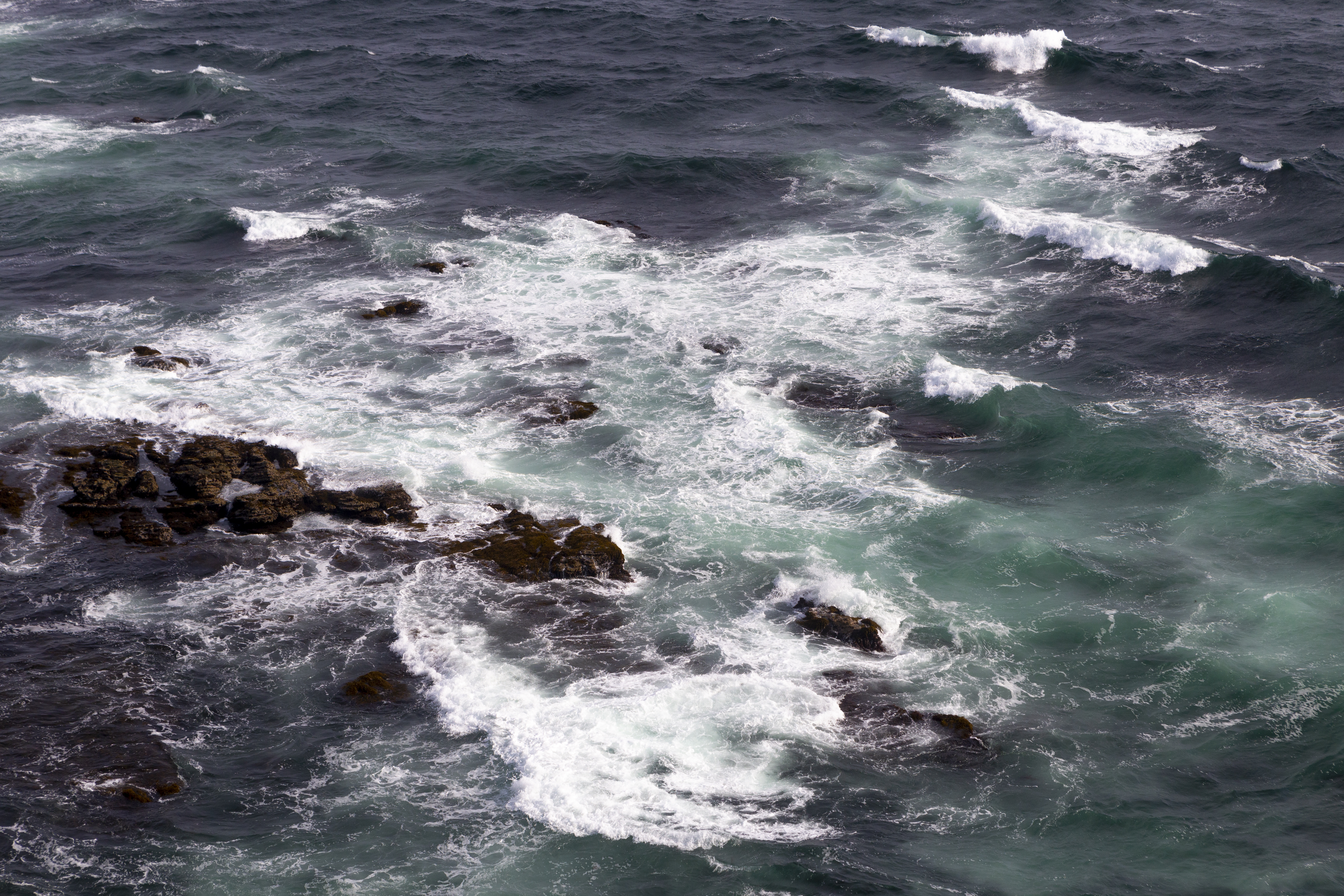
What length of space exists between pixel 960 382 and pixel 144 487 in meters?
23.5

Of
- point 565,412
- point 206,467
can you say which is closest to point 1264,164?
point 565,412

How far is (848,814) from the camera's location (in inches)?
867

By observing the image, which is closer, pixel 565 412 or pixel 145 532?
pixel 145 532

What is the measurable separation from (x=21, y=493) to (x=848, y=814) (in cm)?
2346

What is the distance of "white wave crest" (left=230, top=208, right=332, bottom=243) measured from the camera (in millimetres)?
45750

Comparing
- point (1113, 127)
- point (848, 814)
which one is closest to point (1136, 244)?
point (1113, 127)

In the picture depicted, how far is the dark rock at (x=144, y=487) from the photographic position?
102ft

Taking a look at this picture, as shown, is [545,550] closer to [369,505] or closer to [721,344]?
[369,505]

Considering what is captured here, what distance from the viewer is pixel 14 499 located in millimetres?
30828

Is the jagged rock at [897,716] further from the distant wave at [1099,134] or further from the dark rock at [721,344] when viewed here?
the distant wave at [1099,134]

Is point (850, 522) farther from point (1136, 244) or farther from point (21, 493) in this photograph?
point (21, 493)

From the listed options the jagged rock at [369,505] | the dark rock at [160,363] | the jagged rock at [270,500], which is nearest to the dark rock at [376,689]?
the jagged rock at [369,505]

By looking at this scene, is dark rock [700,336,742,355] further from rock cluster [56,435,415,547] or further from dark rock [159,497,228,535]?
dark rock [159,497,228,535]

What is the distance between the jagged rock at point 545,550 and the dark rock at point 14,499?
38.0 feet
